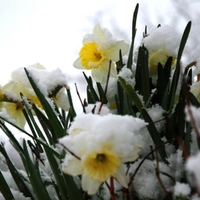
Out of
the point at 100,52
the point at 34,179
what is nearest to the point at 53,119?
the point at 34,179

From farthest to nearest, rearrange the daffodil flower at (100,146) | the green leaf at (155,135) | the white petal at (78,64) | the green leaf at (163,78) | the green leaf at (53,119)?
the white petal at (78,64) < the green leaf at (163,78) < the green leaf at (53,119) < the green leaf at (155,135) < the daffodil flower at (100,146)

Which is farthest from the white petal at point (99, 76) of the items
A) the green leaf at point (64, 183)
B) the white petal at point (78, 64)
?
the green leaf at point (64, 183)

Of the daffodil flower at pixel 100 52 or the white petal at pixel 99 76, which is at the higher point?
the daffodil flower at pixel 100 52

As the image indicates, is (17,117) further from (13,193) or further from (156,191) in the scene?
(156,191)

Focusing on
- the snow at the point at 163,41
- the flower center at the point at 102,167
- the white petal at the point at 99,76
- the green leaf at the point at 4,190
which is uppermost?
the snow at the point at 163,41

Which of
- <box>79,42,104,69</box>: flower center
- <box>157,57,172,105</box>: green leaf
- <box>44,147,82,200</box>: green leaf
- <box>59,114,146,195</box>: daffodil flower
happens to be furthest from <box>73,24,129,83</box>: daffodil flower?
<box>59,114,146,195</box>: daffodil flower

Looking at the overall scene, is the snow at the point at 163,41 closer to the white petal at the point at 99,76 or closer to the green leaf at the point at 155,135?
the white petal at the point at 99,76
